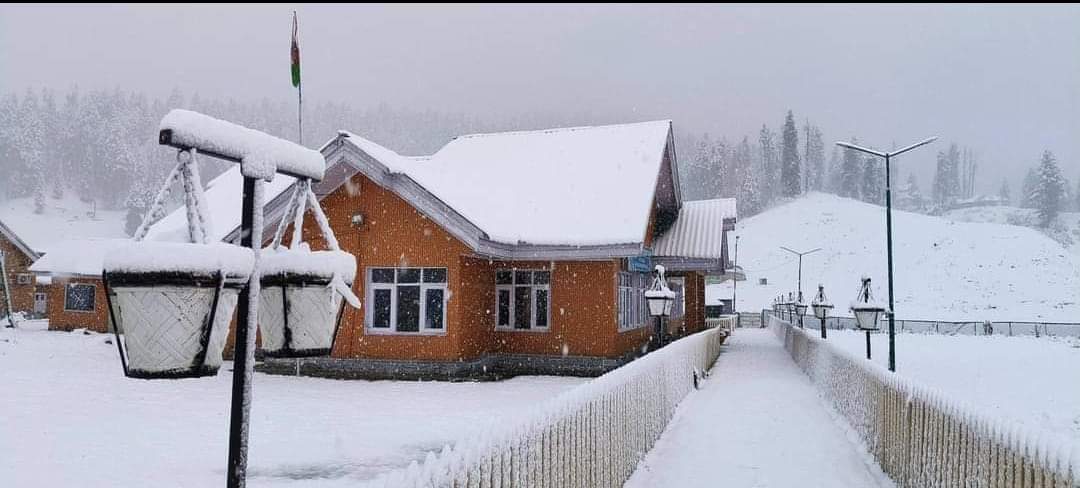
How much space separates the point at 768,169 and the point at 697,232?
131m

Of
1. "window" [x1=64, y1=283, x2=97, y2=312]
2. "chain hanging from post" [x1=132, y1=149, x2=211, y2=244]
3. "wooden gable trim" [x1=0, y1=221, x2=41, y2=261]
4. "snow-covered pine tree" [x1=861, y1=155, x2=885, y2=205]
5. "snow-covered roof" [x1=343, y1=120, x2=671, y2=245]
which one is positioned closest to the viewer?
"chain hanging from post" [x1=132, y1=149, x2=211, y2=244]

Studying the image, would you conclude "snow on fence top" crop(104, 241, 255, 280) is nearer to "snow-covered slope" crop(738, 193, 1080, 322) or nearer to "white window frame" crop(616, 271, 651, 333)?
"white window frame" crop(616, 271, 651, 333)

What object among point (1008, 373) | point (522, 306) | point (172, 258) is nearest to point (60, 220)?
point (522, 306)

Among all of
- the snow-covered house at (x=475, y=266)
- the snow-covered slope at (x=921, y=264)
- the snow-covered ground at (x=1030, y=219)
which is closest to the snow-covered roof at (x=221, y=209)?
the snow-covered house at (x=475, y=266)

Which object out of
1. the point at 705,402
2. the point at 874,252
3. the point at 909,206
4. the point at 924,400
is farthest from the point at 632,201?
the point at 909,206

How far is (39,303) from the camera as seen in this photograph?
4178cm

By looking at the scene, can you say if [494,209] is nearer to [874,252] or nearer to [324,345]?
[324,345]

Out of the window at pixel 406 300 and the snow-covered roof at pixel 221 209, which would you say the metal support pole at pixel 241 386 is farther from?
the snow-covered roof at pixel 221 209

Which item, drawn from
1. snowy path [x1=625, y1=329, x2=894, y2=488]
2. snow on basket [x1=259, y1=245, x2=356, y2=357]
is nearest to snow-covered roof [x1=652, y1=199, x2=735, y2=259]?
snowy path [x1=625, y1=329, x2=894, y2=488]

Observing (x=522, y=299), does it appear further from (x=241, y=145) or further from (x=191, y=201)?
(x=191, y=201)

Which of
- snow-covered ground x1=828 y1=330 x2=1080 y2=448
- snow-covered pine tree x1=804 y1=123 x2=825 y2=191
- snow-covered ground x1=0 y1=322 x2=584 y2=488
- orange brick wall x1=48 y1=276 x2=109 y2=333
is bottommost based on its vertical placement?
snow-covered ground x1=828 y1=330 x2=1080 y2=448

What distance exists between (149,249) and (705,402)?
13005mm

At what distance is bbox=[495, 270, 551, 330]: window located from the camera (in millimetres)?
19125

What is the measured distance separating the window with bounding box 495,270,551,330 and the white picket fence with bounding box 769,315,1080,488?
845cm
